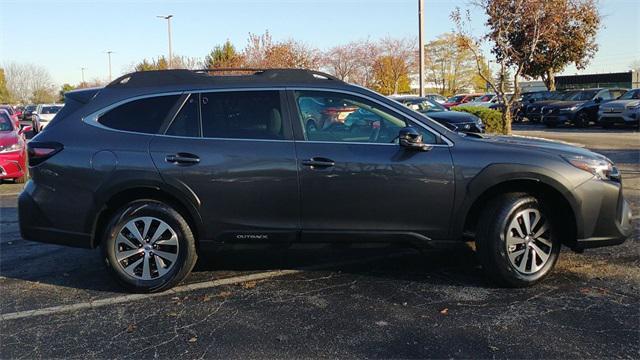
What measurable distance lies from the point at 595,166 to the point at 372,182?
186 centimetres

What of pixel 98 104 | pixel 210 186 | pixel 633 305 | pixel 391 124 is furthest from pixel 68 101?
pixel 633 305

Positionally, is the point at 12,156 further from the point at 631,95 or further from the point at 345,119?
the point at 631,95

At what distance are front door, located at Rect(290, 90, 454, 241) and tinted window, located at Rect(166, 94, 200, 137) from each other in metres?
0.88

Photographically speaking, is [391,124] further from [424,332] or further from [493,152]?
[424,332]

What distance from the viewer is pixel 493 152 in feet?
14.8

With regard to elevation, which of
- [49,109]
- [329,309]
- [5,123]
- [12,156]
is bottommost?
[329,309]

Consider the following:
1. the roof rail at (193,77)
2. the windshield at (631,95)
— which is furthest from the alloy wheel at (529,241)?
the windshield at (631,95)

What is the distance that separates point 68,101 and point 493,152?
3.70 m

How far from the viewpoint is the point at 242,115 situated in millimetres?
4711

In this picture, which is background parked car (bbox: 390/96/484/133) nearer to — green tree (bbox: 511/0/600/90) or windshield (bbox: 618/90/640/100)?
green tree (bbox: 511/0/600/90)

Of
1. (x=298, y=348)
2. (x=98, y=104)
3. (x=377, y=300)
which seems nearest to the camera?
(x=298, y=348)

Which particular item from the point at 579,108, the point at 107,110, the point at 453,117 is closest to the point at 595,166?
the point at 107,110

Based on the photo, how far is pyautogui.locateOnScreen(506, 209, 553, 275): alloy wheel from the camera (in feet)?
14.8

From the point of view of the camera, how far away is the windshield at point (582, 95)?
2400 cm
